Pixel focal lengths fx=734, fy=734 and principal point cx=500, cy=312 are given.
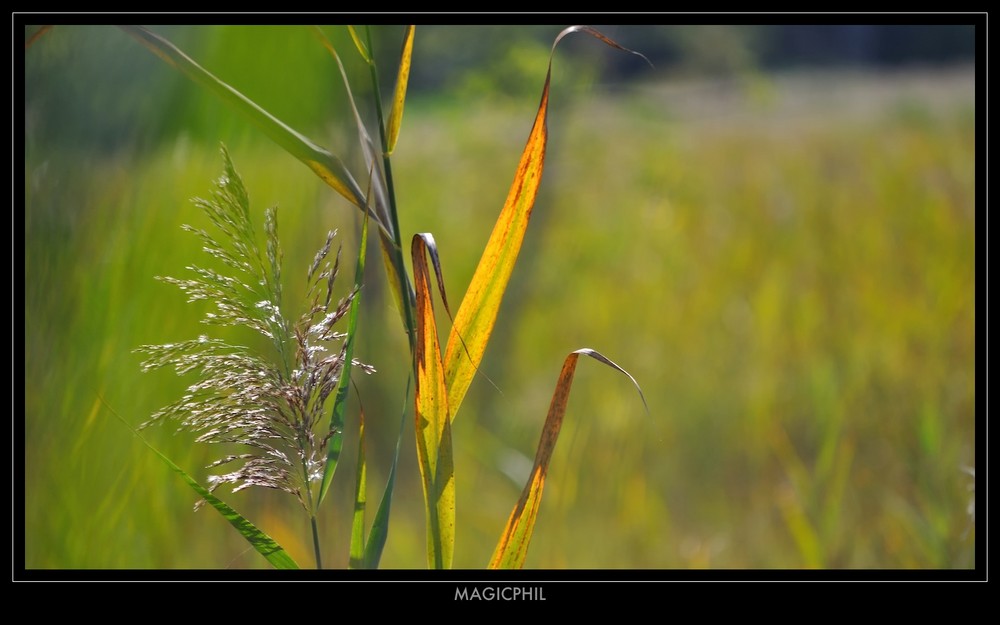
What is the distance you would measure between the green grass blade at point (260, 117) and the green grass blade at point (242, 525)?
149mm

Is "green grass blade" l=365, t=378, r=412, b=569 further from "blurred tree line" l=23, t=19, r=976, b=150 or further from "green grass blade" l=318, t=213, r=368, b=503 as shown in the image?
"blurred tree line" l=23, t=19, r=976, b=150

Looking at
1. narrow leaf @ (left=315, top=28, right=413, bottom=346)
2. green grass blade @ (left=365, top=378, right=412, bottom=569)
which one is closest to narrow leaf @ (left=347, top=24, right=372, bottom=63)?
narrow leaf @ (left=315, top=28, right=413, bottom=346)

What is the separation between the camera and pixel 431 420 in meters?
0.38

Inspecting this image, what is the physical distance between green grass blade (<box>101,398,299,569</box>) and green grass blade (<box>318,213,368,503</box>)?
38mm

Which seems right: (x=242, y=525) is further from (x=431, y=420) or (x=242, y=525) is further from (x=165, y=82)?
(x=165, y=82)

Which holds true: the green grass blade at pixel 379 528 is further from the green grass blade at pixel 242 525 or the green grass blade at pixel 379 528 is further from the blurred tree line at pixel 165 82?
the blurred tree line at pixel 165 82

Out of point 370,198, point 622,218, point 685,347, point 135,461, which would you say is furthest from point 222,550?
point 622,218

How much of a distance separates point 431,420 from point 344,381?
0.16 feet

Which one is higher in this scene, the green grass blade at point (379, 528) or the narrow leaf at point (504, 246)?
the narrow leaf at point (504, 246)

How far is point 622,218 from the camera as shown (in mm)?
2207

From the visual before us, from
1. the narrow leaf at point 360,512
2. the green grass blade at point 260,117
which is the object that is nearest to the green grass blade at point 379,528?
the narrow leaf at point 360,512

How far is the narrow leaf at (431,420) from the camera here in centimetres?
35

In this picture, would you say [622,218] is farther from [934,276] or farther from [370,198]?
[370,198]
